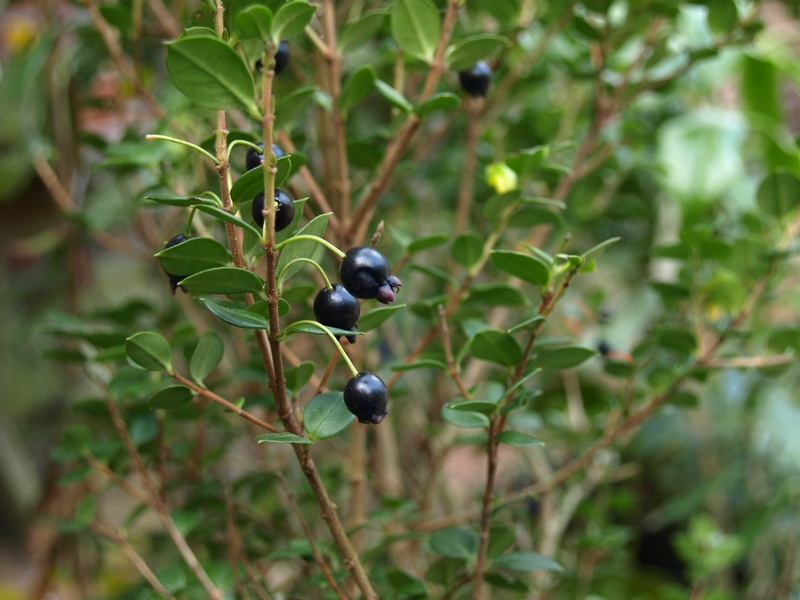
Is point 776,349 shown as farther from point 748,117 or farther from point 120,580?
point 120,580

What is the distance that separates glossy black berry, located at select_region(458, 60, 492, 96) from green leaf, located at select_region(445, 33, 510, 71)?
0.08 ft

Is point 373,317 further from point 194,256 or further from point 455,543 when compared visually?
point 455,543

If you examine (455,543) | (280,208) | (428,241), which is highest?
(280,208)

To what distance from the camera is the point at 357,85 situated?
625mm

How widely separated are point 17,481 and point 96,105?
1.89m

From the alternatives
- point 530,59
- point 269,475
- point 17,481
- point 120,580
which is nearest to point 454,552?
point 269,475

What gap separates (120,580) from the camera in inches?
71.1

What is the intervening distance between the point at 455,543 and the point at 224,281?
37 cm

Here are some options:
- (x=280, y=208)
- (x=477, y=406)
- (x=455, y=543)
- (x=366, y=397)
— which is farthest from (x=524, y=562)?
(x=280, y=208)

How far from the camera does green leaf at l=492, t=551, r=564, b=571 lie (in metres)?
0.62

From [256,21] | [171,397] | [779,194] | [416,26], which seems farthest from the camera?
[779,194]

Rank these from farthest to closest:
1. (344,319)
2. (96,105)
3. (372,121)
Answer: (372,121)
(96,105)
(344,319)

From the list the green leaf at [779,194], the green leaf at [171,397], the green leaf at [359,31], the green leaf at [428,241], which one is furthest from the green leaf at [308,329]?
the green leaf at [779,194]

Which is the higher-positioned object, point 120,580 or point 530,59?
point 530,59
